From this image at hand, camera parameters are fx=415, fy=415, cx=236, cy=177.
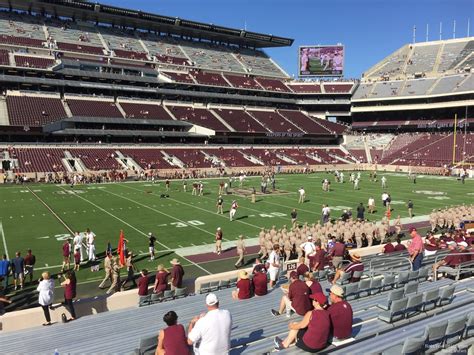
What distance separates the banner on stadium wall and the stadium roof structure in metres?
11.1

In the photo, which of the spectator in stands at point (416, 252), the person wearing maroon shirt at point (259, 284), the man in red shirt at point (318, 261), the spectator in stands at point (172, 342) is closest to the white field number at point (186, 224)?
the man in red shirt at point (318, 261)

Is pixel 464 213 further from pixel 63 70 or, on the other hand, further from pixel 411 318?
pixel 63 70

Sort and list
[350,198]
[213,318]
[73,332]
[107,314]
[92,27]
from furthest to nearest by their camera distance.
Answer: [92,27] < [350,198] < [107,314] < [73,332] < [213,318]

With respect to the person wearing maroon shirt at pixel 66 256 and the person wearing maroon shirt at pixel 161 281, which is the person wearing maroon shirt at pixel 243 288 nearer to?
the person wearing maroon shirt at pixel 161 281

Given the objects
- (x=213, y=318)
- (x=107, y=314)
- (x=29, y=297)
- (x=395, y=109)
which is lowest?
(x=29, y=297)

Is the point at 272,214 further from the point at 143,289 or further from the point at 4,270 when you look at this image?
the point at 143,289

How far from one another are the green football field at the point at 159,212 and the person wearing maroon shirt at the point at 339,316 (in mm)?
9905

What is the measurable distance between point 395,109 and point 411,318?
259ft

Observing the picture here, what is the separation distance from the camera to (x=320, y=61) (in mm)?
88000

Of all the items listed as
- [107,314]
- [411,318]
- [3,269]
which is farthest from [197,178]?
[411,318]

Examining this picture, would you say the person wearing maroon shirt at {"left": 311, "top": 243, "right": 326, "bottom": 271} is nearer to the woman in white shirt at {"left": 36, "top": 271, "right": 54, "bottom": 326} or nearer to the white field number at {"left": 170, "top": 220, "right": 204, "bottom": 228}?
the woman in white shirt at {"left": 36, "top": 271, "right": 54, "bottom": 326}

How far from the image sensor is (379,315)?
7285 millimetres

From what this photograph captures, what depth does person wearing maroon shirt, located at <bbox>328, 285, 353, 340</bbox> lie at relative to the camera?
19.6ft

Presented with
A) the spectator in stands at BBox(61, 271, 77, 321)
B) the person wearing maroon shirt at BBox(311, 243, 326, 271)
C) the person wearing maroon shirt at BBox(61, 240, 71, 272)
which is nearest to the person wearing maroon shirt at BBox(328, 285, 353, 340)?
the person wearing maroon shirt at BBox(311, 243, 326, 271)
